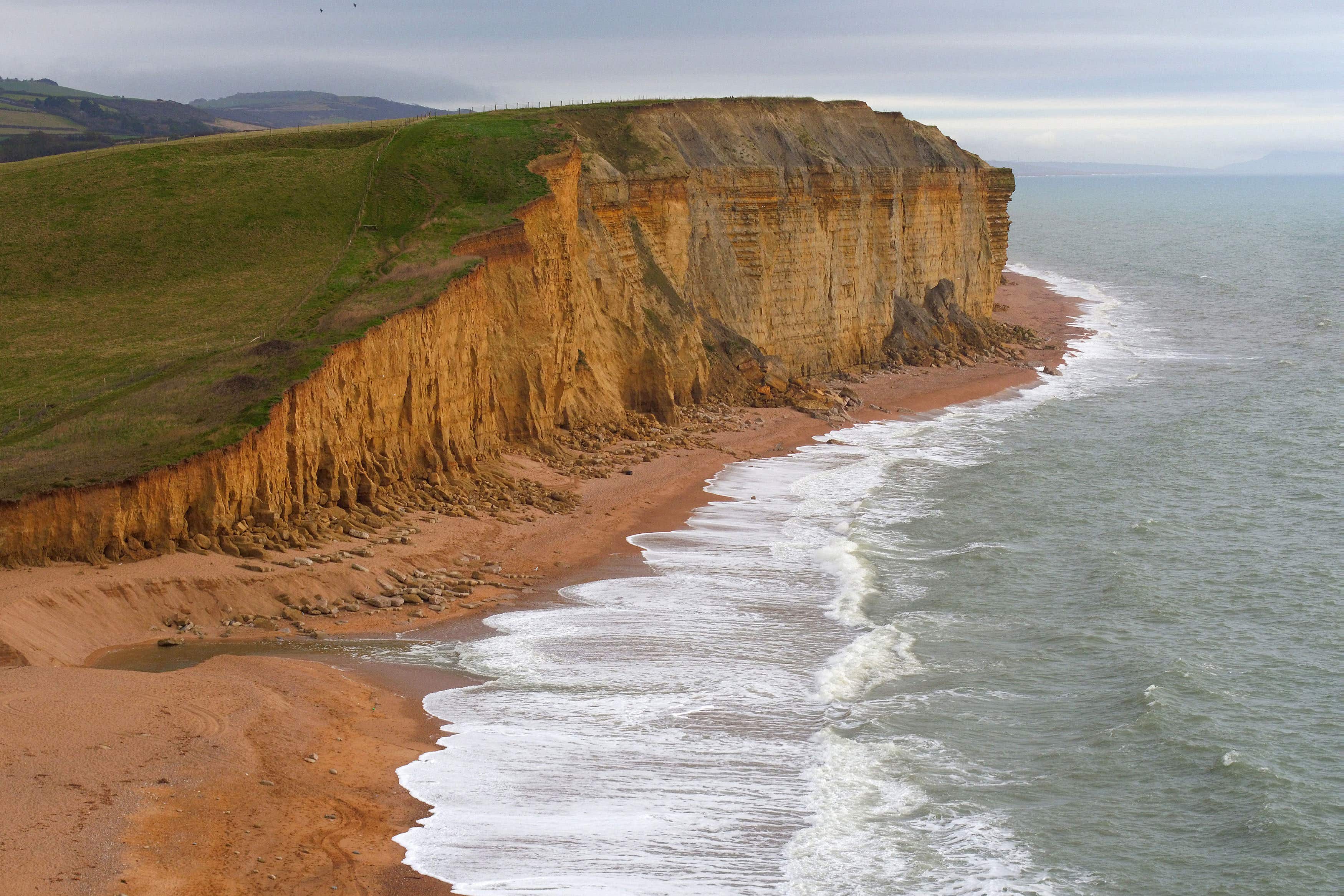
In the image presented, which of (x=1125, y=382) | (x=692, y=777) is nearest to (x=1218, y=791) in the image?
(x=692, y=777)

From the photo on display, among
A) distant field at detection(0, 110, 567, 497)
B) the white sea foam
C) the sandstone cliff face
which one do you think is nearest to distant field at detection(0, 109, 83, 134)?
distant field at detection(0, 110, 567, 497)

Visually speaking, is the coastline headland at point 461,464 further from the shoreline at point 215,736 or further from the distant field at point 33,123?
the distant field at point 33,123

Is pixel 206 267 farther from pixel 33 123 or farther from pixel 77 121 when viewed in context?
pixel 77 121

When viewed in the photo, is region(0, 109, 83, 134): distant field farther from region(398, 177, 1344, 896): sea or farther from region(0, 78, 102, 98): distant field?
region(398, 177, 1344, 896): sea

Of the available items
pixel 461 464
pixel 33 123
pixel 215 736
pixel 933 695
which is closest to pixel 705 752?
pixel 933 695

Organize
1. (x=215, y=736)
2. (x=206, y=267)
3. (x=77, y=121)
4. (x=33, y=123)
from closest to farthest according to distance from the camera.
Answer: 1. (x=215, y=736)
2. (x=206, y=267)
3. (x=33, y=123)
4. (x=77, y=121)

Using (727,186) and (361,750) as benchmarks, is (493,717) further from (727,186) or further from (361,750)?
(727,186)
